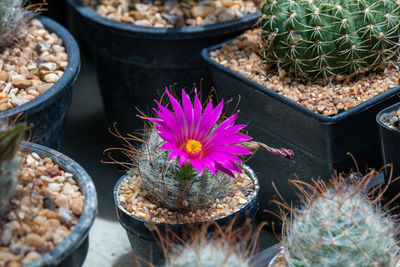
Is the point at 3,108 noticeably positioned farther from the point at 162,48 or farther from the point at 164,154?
the point at 162,48

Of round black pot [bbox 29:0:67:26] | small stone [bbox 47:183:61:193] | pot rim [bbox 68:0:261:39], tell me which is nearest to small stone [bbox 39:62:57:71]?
pot rim [bbox 68:0:261:39]

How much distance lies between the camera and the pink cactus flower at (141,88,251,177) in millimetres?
1351

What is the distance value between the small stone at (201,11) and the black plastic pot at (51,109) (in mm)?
472

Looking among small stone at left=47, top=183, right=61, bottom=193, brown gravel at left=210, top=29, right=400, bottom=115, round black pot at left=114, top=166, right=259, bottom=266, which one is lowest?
round black pot at left=114, top=166, right=259, bottom=266

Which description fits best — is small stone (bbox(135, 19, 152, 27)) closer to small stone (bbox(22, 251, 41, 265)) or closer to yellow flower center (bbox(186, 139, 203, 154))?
yellow flower center (bbox(186, 139, 203, 154))

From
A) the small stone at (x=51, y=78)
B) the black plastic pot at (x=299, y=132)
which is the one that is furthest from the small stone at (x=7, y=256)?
the black plastic pot at (x=299, y=132)

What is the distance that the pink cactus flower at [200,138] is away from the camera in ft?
4.43

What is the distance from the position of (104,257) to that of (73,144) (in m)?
0.66

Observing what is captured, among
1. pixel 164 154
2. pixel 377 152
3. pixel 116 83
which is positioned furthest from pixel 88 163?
pixel 377 152

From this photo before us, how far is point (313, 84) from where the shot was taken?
71.3 inches

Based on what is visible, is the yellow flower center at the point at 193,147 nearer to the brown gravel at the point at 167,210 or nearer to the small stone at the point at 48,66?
the brown gravel at the point at 167,210

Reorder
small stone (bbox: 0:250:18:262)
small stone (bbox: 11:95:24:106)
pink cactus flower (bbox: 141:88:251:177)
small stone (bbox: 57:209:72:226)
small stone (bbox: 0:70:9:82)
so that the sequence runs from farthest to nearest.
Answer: small stone (bbox: 0:70:9:82)
small stone (bbox: 11:95:24:106)
pink cactus flower (bbox: 141:88:251:177)
small stone (bbox: 57:209:72:226)
small stone (bbox: 0:250:18:262)

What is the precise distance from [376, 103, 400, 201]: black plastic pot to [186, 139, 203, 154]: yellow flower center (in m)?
0.46

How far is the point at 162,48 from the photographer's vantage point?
205 cm
